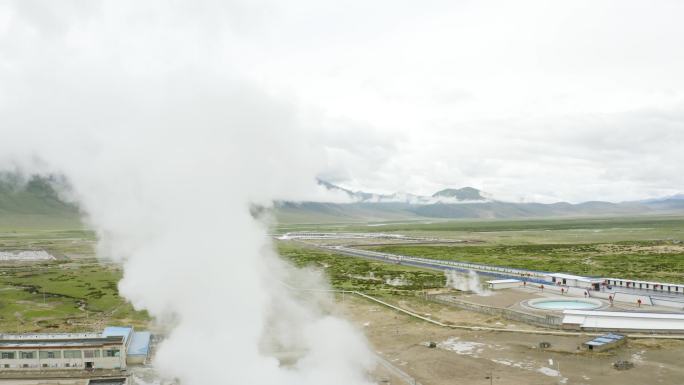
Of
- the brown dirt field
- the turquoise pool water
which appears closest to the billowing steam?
the turquoise pool water

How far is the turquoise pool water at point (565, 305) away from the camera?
6994 centimetres

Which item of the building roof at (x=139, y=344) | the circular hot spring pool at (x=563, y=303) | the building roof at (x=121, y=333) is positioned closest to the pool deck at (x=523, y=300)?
the circular hot spring pool at (x=563, y=303)

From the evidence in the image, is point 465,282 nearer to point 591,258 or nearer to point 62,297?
point 591,258

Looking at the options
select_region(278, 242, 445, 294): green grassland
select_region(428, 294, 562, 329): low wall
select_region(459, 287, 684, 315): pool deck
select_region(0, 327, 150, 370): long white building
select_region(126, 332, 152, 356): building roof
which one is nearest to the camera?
select_region(0, 327, 150, 370): long white building

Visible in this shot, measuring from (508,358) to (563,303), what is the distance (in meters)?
28.6

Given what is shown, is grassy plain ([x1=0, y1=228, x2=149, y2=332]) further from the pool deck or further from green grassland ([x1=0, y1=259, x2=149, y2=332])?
the pool deck

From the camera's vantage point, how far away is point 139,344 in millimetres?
52031

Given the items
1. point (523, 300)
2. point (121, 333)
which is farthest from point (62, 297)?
point (523, 300)

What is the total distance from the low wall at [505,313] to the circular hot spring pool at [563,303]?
22.2 ft

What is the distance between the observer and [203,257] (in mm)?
38188

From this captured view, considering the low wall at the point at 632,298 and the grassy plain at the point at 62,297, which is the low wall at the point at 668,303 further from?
the grassy plain at the point at 62,297

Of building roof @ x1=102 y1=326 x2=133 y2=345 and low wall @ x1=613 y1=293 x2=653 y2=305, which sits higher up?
building roof @ x1=102 y1=326 x2=133 y2=345

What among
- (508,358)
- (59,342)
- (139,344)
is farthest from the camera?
(139,344)

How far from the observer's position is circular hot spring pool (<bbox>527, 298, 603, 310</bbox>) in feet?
230
